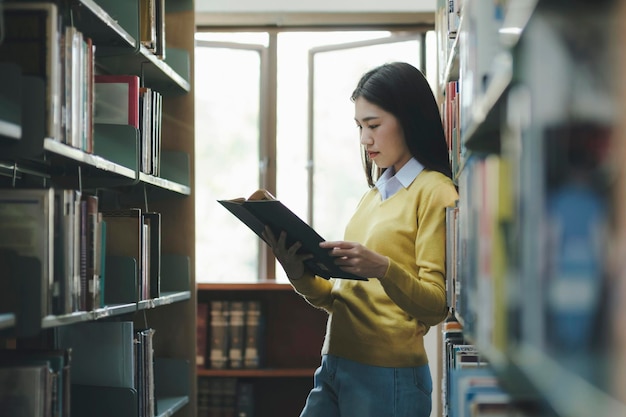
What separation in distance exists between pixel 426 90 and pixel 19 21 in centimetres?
100

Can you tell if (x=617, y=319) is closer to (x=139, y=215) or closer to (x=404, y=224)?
(x=404, y=224)

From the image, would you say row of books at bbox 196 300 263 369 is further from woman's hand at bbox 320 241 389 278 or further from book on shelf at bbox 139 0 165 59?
woman's hand at bbox 320 241 389 278

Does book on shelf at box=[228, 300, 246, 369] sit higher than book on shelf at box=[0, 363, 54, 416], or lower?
lower

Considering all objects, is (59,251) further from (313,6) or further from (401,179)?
(313,6)

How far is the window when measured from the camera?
4414 mm

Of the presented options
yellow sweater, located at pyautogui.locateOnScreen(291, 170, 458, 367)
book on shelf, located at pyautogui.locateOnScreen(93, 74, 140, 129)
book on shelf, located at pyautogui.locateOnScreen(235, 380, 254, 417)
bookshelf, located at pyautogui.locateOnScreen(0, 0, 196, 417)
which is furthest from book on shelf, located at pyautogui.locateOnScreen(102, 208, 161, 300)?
book on shelf, located at pyautogui.locateOnScreen(235, 380, 254, 417)

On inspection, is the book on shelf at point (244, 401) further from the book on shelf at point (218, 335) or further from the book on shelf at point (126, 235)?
the book on shelf at point (126, 235)

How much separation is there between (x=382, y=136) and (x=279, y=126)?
2.42 m

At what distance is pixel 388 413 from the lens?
190 centimetres

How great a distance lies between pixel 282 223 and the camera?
1880 mm

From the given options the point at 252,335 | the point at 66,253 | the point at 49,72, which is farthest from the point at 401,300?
the point at 252,335

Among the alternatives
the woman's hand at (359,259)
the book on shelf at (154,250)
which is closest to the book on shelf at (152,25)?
the book on shelf at (154,250)

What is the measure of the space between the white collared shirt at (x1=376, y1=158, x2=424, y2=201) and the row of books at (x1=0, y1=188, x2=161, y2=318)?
2.42ft

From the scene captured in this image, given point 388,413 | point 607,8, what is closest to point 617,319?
point 607,8
